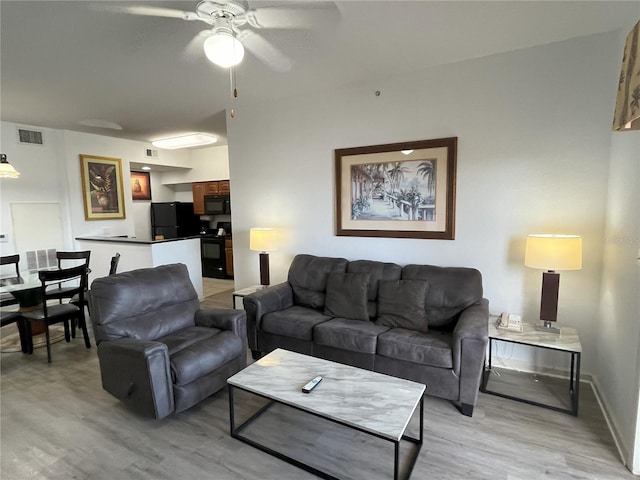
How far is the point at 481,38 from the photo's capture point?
2.59 meters

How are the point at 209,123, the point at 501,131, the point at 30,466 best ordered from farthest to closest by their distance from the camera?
the point at 209,123
the point at 501,131
the point at 30,466

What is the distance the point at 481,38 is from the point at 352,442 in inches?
121

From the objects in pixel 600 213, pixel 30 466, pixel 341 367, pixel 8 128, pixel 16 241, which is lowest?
pixel 30 466

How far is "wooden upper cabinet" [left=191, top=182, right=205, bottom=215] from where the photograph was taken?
7.14 meters

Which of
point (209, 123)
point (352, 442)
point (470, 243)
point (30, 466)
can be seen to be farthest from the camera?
point (209, 123)

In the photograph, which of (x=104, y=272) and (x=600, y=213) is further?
(x=104, y=272)

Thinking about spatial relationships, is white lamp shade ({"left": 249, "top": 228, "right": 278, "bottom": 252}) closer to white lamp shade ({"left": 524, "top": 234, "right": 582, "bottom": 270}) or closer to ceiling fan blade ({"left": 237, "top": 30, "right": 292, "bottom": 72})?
ceiling fan blade ({"left": 237, "top": 30, "right": 292, "bottom": 72})

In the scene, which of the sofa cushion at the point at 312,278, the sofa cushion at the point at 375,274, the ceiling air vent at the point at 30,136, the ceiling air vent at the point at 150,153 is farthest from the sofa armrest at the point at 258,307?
the ceiling air vent at the point at 150,153

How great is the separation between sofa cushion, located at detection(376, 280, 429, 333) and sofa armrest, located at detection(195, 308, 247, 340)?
1.19 m

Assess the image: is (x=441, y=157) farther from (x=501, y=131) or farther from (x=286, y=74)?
(x=286, y=74)

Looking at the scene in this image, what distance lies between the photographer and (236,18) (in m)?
2.09

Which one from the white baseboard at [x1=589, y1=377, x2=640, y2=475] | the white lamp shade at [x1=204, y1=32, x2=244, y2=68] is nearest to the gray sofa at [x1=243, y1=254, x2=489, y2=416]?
the white baseboard at [x1=589, y1=377, x2=640, y2=475]

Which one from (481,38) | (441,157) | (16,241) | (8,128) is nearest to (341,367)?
(441,157)

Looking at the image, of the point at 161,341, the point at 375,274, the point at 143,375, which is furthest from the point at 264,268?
the point at 143,375
